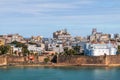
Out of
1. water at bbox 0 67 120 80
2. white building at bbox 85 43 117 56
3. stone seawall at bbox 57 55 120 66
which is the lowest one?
water at bbox 0 67 120 80

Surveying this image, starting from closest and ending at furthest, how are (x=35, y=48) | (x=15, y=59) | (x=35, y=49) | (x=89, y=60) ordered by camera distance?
(x=15, y=59) → (x=89, y=60) → (x=35, y=49) → (x=35, y=48)

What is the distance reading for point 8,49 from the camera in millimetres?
52594

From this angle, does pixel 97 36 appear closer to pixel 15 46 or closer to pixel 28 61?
pixel 15 46

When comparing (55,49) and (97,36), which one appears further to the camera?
(97,36)

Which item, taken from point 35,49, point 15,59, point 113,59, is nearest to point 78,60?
point 113,59

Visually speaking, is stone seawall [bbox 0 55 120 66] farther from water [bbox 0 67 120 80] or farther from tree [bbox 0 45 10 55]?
tree [bbox 0 45 10 55]

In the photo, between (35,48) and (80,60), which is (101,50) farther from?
(35,48)

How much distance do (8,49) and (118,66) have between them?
12.0 m

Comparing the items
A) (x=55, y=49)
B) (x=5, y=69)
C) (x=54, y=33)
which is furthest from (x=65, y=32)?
(x=5, y=69)

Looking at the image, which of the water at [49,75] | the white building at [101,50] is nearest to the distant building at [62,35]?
the white building at [101,50]

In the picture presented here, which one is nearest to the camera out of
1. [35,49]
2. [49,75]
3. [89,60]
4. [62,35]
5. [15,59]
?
[49,75]

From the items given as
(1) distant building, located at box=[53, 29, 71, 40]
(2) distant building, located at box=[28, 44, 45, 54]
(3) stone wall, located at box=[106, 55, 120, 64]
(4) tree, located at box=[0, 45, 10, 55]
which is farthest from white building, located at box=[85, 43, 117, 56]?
(1) distant building, located at box=[53, 29, 71, 40]

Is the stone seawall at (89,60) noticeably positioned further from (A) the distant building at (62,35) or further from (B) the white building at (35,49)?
(A) the distant building at (62,35)

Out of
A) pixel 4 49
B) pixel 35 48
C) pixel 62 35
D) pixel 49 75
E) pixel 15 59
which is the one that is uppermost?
pixel 62 35
